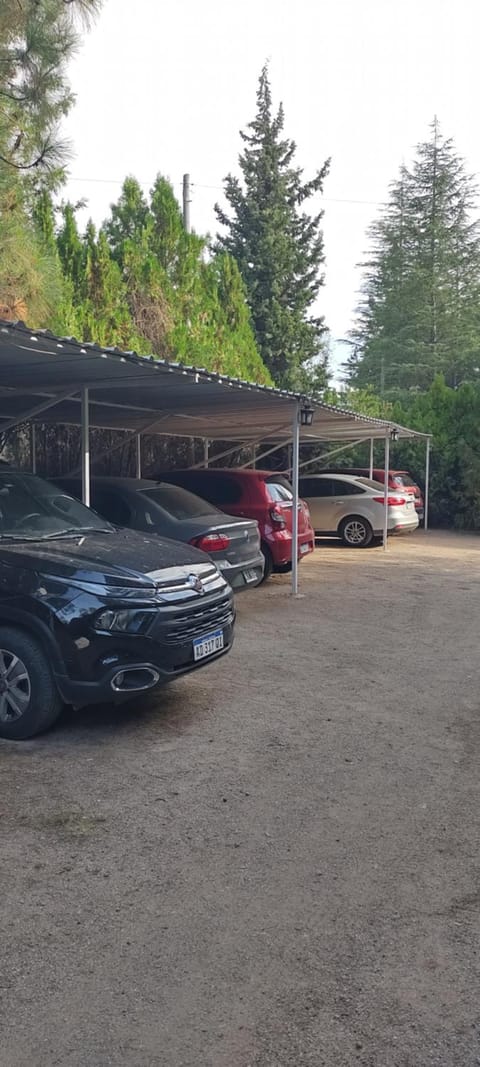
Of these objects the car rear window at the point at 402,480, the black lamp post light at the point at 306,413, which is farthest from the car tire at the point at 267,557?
the car rear window at the point at 402,480

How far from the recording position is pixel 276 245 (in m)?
30.1

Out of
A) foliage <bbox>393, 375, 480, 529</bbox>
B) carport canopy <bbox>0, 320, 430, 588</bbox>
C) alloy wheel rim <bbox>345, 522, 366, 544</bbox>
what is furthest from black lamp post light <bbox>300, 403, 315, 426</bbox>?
foliage <bbox>393, 375, 480, 529</bbox>

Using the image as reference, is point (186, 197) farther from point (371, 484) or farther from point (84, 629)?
point (84, 629)

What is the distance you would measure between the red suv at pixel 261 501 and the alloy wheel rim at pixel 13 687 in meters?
6.19

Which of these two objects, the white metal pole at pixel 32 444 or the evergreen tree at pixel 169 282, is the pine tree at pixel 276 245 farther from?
the white metal pole at pixel 32 444

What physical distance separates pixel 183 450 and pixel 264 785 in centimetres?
1524

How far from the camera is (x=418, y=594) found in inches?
437

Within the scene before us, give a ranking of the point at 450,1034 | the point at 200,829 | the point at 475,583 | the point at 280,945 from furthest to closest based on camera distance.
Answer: the point at 475,583 → the point at 200,829 → the point at 280,945 → the point at 450,1034

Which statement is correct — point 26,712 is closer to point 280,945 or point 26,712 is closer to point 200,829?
point 200,829

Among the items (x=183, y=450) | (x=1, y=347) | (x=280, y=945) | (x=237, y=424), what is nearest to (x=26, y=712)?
(x=280, y=945)

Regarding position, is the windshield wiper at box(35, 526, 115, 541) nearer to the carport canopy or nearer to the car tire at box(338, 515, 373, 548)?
the carport canopy

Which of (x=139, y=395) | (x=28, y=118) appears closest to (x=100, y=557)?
(x=139, y=395)

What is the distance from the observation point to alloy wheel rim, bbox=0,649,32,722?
5.16 metres

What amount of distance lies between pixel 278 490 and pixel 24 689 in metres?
6.87
